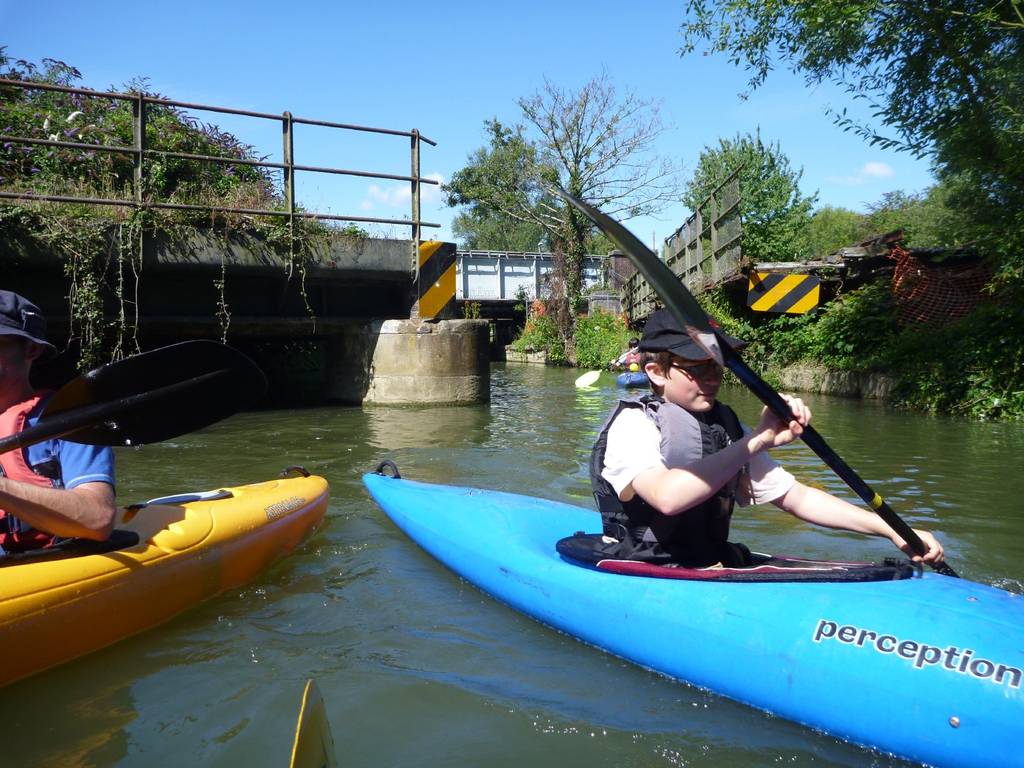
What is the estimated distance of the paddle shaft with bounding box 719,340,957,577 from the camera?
2539 mm

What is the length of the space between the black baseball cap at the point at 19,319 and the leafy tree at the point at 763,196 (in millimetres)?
15296

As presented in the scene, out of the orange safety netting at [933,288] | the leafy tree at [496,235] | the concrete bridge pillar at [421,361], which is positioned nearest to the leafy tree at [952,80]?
the orange safety netting at [933,288]

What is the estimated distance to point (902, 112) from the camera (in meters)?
8.73

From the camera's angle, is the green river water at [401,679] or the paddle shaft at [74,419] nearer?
the green river water at [401,679]

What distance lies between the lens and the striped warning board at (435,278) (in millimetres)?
9766

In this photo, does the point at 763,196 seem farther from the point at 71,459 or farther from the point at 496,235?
the point at 496,235

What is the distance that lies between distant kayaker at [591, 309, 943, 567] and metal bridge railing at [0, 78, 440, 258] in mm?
5922

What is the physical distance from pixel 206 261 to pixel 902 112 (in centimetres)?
728

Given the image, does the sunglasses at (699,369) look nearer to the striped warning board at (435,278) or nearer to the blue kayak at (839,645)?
the blue kayak at (839,645)

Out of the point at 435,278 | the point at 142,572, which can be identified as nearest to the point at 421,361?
the point at 435,278

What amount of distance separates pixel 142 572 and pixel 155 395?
65 cm

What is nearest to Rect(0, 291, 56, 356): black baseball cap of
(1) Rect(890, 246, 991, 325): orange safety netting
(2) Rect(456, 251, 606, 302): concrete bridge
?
(1) Rect(890, 246, 991, 325): orange safety netting

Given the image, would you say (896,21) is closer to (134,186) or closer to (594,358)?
(134,186)

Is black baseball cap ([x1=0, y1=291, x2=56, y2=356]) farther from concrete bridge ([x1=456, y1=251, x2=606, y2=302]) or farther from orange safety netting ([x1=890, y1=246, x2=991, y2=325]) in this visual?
concrete bridge ([x1=456, y1=251, x2=606, y2=302])
